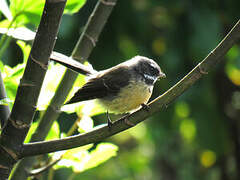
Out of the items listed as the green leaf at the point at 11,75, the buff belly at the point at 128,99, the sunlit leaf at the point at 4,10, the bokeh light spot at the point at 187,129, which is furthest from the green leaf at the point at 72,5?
the bokeh light spot at the point at 187,129

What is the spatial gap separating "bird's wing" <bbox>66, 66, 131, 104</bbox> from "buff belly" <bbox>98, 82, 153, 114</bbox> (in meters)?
0.05

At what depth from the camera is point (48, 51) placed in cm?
138

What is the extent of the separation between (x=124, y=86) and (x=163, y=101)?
Result: 1.22 m

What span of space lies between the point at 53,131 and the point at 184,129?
3.08 metres

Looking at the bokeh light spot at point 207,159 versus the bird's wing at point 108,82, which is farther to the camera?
the bokeh light spot at point 207,159

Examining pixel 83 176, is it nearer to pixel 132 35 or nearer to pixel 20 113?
pixel 132 35

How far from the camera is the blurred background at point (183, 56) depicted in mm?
3344

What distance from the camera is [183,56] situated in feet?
11.8

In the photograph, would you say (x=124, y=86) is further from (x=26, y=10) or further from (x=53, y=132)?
(x=26, y=10)

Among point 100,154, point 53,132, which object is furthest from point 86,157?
point 53,132

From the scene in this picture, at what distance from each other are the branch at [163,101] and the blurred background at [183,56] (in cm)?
146

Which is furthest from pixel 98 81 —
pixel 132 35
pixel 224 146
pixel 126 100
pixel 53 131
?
pixel 224 146

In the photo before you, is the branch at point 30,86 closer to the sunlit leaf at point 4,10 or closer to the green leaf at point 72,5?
the sunlit leaf at point 4,10

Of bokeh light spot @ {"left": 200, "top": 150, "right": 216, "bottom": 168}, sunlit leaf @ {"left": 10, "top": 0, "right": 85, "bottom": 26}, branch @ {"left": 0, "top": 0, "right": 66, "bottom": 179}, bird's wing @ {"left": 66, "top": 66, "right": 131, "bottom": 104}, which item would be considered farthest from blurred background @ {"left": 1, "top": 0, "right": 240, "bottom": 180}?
branch @ {"left": 0, "top": 0, "right": 66, "bottom": 179}
